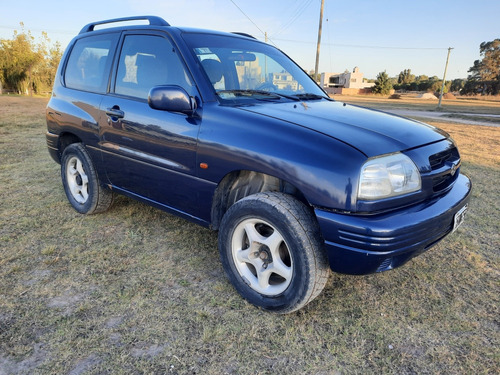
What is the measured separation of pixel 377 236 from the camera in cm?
184

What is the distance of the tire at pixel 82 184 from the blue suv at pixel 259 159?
0.02 meters

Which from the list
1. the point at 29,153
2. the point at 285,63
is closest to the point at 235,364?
the point at 285,63

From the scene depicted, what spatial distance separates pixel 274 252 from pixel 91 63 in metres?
2.65

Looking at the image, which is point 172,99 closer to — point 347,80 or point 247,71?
point 247,71

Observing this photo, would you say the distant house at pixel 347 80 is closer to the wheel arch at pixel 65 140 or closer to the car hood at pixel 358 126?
the wheel arch at pixel 65 140

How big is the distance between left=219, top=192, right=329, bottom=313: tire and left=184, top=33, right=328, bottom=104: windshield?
0.86 meters

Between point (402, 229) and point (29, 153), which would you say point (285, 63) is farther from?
point (29, 153)

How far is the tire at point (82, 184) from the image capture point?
3479 millimetres

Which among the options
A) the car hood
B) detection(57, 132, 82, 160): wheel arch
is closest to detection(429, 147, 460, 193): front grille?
the car hood

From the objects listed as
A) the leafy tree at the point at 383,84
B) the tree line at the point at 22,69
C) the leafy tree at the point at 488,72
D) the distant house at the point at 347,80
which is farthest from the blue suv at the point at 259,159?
the distant house at the point at 347,80

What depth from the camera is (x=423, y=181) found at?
6.86ft

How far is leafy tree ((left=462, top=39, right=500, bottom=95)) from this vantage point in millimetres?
52812

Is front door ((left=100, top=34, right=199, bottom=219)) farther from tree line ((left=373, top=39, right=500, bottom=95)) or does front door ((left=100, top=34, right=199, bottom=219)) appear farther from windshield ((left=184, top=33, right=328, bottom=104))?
tree line ((left=373, top=39, right=500, bottom=95))

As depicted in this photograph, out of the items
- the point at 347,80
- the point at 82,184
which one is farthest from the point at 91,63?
the point at 347,80
